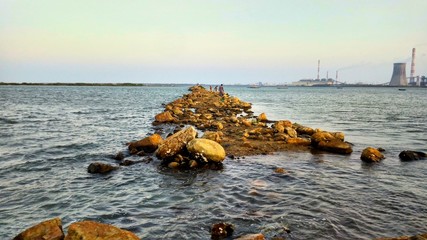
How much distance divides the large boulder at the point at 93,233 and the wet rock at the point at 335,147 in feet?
42.9

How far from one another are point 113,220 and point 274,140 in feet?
40.6

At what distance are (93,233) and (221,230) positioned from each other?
9.25 feet

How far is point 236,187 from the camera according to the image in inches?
412

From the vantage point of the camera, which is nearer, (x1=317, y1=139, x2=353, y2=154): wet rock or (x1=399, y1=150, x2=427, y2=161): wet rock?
(x1=399, y1=150, x2=427, y2=161): wet rock

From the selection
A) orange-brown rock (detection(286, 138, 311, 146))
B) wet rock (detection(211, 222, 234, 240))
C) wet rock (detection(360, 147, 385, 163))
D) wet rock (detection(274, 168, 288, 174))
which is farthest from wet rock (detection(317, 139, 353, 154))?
wet rock (detection(211, 222, 234, 240))

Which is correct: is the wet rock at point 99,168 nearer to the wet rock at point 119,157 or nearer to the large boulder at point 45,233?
the wet rock at point 119,157

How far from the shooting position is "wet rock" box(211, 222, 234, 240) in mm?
6912

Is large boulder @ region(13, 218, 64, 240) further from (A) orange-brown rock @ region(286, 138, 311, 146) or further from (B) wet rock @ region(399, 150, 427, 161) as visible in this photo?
(B) wet rock @ region(399, 150, 427, 161)

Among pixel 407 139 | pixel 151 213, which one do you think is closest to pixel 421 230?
pixel 151 213

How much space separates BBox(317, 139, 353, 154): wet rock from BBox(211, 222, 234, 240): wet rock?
10834mm

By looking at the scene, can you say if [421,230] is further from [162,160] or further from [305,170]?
[162,160]

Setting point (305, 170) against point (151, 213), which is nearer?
point (151, 213)

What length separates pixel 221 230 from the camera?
7.03 meters

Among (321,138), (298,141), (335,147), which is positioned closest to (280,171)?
(335,147)
